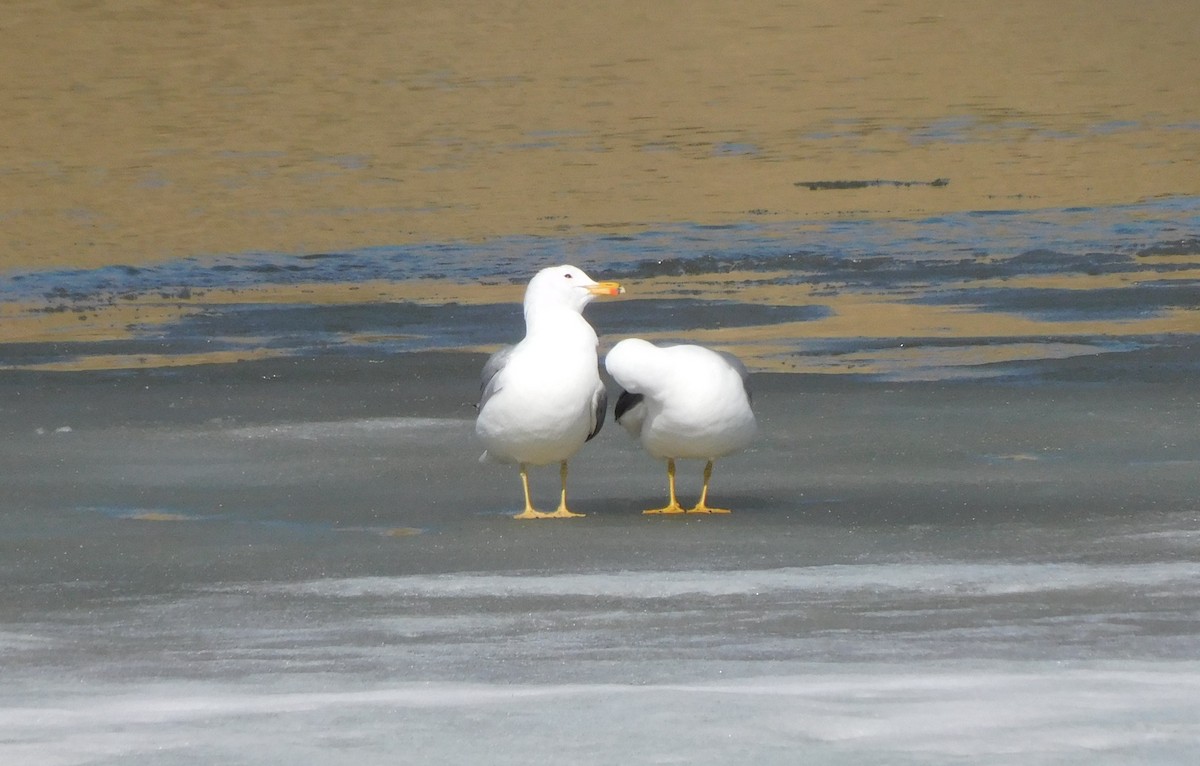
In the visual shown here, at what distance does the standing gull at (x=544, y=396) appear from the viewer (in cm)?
770

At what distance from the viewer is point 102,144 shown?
24844 millimetres

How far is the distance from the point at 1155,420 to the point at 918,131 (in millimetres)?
15030

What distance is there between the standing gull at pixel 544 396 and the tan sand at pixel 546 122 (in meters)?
10.6

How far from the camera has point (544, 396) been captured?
7691mm

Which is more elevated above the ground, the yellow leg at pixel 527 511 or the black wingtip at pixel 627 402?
the black wingtip at pixel 627 402

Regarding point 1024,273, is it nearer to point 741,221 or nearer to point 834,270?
point 834,270

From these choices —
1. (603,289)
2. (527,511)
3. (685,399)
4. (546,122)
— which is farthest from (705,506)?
(546,122)

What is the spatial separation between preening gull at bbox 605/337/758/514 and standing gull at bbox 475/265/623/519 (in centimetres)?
15

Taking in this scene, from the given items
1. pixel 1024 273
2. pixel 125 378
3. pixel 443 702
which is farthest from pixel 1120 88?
pixel 443 702

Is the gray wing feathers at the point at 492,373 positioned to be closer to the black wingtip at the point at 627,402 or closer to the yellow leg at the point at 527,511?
the yellow leg at the point at 527,511

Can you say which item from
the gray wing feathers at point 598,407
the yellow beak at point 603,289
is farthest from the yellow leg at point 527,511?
the yellow beak at point 603,289

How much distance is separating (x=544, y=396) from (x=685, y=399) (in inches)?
19.9

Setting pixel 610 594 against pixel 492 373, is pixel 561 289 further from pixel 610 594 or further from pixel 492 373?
pixel 610 594

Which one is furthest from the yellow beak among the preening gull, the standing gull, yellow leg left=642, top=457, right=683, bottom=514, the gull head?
yellow leg left=642, top=457, right=683, bottom=514
